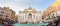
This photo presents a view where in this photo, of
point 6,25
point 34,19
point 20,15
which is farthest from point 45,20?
point 6,25

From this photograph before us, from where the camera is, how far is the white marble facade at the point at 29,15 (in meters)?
6.36

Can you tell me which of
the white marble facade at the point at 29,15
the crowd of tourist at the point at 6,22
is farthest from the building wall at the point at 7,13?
the white marble facade at the point at 29,15

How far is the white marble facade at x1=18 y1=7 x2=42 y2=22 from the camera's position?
636 centimetres

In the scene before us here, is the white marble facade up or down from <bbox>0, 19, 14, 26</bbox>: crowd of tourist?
up

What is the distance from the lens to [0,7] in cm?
642

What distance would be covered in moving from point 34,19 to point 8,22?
2.64 ft

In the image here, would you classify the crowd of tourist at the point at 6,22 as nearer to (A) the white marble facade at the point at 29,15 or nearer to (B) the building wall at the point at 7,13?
(B) the building wall at the point at 7,13

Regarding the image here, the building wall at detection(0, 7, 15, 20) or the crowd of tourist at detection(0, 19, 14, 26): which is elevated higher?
the building wall at detection(0, 7, 15, 20)

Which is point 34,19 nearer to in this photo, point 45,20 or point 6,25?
point 45,20

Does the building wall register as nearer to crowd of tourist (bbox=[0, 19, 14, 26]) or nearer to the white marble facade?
crowd of tourist (bbox=[0, 19, 14, 26])

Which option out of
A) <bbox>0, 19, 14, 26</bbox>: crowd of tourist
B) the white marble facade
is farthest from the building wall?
the white marble facade

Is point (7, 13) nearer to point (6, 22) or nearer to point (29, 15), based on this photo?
point (6, 22)

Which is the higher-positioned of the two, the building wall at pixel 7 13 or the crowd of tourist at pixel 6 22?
the building wall at pixel 7 13

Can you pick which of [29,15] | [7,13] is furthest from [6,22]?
[29,15]
